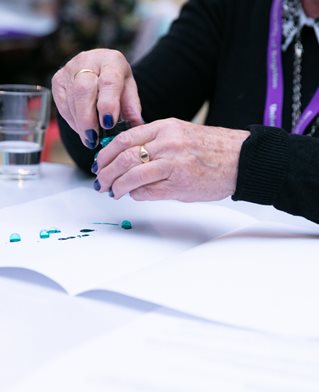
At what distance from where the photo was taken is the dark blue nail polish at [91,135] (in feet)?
2.93

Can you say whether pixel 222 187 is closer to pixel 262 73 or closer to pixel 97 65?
pixel 97 65

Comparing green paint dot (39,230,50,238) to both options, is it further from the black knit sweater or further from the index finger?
the black knit sweater

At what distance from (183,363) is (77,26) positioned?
2.79 m

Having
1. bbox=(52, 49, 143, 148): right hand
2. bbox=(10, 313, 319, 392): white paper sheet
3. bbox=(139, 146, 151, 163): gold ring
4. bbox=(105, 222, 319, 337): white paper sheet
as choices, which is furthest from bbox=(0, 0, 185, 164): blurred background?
bbox=(10, 313, 319, 392): white paper sheet

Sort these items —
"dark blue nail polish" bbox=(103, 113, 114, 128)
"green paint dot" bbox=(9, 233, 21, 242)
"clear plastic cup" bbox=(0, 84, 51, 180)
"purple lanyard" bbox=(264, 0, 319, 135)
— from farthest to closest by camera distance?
"purple lanyard" bbox=(264, 0, 319, 135), "clear plastic cup" bbox=(0, 84, 51, 180), "dark blue nail polish" bbox=(103, 113, 114, 128), "green paint dot" bbox=(9, 233, 21, 242)

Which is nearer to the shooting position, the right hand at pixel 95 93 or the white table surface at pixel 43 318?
the white table surface at pixel 43 318

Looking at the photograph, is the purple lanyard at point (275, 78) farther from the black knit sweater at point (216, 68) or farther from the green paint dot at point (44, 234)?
the green paint dot at point (44, 234)

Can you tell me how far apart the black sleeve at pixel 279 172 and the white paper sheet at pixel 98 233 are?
6 centimetres

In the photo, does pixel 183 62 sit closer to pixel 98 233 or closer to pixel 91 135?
pixel 91 135

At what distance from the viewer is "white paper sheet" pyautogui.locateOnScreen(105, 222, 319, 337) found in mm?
603

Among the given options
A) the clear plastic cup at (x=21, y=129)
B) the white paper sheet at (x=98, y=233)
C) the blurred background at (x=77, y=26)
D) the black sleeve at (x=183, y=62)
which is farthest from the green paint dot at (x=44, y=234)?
the blurred background at (x=77, y=26)

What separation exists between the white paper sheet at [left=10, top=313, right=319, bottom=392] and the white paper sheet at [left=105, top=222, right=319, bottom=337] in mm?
23

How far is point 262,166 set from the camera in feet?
2.72

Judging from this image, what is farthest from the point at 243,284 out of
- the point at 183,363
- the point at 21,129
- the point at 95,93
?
the point at 21,129
